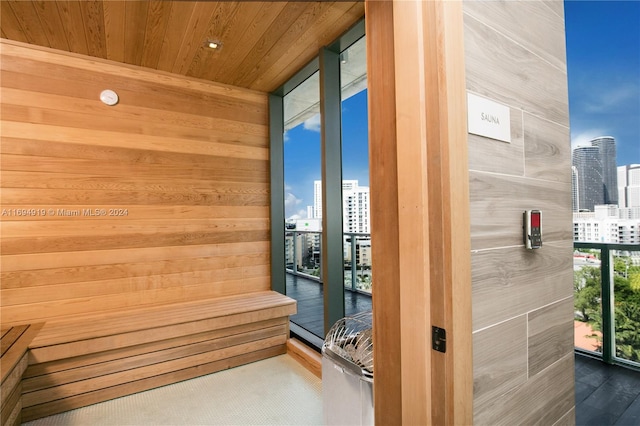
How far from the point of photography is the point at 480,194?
3.23 ft

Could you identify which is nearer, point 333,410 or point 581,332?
point 333,410

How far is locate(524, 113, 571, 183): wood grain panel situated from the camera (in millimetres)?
1179

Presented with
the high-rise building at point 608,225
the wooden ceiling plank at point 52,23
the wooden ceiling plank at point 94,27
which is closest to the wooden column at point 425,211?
the high-rise building at point 608,225

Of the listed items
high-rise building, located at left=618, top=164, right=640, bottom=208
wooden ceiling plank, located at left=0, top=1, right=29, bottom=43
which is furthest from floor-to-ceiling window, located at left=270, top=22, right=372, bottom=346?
wooden ceiling plank, located at left=0, top=1, right=29, bottom=43

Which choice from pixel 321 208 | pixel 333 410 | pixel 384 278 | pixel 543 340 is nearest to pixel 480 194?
pixel 384 278

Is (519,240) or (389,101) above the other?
(389,101)

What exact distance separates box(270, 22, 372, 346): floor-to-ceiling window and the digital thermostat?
142 centimetres

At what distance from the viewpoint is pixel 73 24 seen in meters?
2.19

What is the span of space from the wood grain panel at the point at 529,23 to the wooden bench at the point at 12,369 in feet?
8.88

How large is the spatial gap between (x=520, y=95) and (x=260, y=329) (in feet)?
8.74

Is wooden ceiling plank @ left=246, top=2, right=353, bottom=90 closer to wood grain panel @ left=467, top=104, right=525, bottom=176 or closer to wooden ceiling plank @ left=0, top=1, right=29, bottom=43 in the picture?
wood grain panel @ left=467, top=104, right=525, bottom=176

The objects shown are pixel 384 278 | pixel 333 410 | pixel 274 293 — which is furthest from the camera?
pixel 274 293

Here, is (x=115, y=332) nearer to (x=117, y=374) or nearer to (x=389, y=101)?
(x=117, y=374)

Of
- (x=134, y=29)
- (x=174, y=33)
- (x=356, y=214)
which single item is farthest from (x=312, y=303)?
(x=134, y=29)
